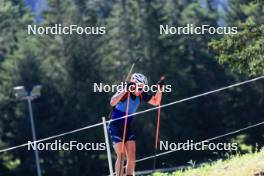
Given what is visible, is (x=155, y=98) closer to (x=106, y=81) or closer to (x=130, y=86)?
(x=130, y=86)

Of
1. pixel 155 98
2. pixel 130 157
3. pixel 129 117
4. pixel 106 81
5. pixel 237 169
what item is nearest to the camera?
pixel 237 169

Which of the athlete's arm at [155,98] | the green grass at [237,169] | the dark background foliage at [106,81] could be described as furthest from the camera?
the dark background foliage at [106,81]

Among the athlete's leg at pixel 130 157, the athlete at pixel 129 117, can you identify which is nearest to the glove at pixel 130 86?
the athlete at pixel 129 117

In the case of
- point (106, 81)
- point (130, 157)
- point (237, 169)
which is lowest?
point (237, 169)

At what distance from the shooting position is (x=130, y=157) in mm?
7980

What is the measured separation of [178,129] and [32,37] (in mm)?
14346

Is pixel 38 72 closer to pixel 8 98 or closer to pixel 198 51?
pixel 8 98

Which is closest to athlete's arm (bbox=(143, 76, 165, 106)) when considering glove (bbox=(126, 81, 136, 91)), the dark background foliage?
glove (bbox=(126, 81, 136, 91))

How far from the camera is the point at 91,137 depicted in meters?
46.6

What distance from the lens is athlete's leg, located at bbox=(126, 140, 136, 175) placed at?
7953 mm

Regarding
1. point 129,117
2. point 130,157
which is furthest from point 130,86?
point 130,157

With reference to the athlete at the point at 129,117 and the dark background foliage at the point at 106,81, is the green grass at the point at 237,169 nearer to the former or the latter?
the athlete at the point at 129,117

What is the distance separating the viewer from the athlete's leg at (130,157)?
26.1ft

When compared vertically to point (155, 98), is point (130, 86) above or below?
above
